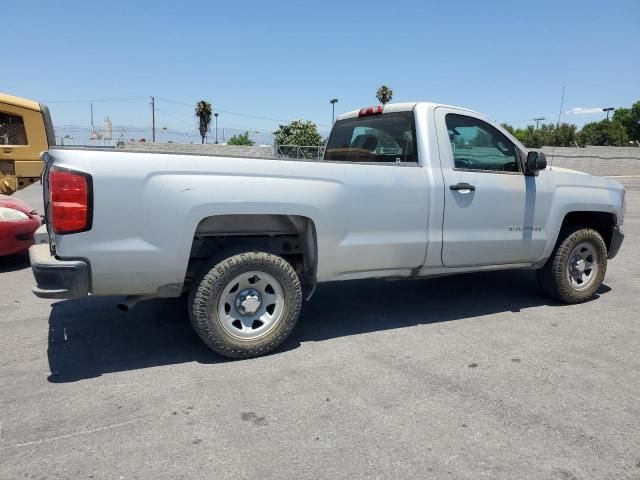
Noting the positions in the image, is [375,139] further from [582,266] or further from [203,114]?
[203,114]

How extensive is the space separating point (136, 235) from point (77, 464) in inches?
55.7

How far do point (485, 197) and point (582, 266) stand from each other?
5.59ft

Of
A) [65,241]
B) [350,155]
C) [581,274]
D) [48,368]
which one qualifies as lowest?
[48,368]

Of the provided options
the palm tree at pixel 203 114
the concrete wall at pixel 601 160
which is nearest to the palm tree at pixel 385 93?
the palm tree at pixel 203 114

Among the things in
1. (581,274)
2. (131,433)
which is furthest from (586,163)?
(131,433)

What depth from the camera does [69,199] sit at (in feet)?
10.5

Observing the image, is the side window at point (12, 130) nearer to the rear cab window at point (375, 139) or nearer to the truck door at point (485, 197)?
the rear cab window at point (375, 139)

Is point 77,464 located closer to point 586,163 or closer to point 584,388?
point 584,388

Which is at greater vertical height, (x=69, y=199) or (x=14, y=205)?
(x=69, y=199)

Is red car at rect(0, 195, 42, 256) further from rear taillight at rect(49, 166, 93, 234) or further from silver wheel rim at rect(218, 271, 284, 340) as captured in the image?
silver wheel rim at rect(218, 271, 284, 340)

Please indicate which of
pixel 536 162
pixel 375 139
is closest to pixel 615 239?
pixel 536 162

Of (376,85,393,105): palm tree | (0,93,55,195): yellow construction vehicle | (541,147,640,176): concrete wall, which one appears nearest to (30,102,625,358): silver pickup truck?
(0,93,55,195): yellow construction vehicle

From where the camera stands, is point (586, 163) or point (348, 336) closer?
point (348, 336)

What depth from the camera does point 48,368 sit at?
366 centimetres
